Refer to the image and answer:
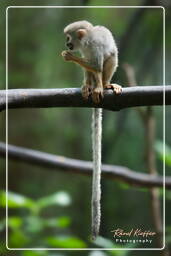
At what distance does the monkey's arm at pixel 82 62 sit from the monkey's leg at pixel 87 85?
27mm

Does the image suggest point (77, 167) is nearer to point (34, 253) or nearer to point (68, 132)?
point (68, 132)

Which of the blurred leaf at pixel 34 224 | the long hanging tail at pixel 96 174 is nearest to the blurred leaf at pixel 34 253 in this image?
the blurred leaf at pixel 34 224

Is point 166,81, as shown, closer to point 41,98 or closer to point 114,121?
point 114,121

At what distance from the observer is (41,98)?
1.20 meters

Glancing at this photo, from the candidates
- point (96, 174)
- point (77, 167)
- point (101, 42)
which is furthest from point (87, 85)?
point (77, 167)

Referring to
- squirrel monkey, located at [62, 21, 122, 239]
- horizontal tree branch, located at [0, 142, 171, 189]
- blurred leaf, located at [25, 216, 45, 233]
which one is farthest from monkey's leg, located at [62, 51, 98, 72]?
blurred leaf, located at [25, 216, 45, 233]

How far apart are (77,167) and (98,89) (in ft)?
1.51

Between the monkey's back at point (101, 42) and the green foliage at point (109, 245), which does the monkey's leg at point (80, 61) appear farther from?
the green foliage at point (109, 245)

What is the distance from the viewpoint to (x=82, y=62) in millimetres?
1389

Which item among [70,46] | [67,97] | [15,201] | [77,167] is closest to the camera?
[67,97]

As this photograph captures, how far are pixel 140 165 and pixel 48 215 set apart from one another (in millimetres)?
395

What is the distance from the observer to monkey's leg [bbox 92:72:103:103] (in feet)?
4.16

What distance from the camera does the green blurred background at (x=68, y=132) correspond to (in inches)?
61.2

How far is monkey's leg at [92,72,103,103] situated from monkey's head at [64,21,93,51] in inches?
4.3
